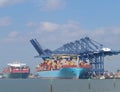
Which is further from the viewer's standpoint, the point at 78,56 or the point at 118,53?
the point at 78,56

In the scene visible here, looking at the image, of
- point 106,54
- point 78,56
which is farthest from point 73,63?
point 106,54

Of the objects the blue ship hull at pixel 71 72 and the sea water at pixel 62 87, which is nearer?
the sea water at pixel 62 87

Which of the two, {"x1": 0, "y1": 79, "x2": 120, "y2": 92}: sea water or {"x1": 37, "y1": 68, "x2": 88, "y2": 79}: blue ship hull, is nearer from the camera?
{"x1": 0, "y1": 79, "x2": 120, "y2": 92}: sea water

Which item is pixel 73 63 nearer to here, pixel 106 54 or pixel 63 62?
pixel 63 62

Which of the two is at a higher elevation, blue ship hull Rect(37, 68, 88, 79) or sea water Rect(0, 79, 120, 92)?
blue ship hull Rect(37, 68, 88, 79)

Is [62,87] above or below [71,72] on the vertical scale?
below

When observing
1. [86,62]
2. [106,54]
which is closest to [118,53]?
[106,54]

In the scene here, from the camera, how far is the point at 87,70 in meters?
199

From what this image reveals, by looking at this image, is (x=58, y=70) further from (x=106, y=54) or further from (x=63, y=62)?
(x=106, y=54)

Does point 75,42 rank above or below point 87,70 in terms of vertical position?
above

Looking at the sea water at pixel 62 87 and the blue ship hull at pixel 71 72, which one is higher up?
the blue ship hull at pixel 71 72

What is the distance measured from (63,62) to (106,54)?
23.1m

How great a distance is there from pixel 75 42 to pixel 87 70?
15263 mm

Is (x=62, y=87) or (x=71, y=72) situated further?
(x=71, y=72)
